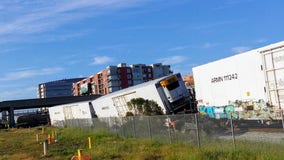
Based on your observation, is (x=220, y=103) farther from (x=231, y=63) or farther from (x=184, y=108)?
(x=184, y=108)

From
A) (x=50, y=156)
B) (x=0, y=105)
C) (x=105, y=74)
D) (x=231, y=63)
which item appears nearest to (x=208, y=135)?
(x=231, y=63)

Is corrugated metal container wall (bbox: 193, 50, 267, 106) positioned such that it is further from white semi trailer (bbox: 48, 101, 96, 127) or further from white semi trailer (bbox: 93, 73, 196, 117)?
white semi trailer (bbox: 48, 101, 96, 127)

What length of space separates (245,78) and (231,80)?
1.30 metres

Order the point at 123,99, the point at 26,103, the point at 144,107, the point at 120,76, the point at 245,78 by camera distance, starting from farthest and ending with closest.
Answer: the point at 120,76 → the point at 26,103 → the point at 123,99 → the point at 144,107 → the point at 245,78

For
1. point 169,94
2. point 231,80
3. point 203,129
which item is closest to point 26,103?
point 169,94

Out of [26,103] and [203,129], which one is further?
[26,103]

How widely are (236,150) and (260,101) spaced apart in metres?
5.23

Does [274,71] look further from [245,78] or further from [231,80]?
[231,80]

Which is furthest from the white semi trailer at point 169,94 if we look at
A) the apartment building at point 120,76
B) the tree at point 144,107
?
the apartment building at point 120,76

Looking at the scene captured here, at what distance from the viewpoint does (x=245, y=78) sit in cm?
1880

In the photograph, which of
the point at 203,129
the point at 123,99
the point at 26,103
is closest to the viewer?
the point at 203,129

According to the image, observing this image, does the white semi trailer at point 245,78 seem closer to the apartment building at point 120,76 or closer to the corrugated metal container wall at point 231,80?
the corrugated metal container wall at point 231,80

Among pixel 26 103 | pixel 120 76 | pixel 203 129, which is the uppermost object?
pixel 120 76

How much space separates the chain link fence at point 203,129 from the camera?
1423cm
